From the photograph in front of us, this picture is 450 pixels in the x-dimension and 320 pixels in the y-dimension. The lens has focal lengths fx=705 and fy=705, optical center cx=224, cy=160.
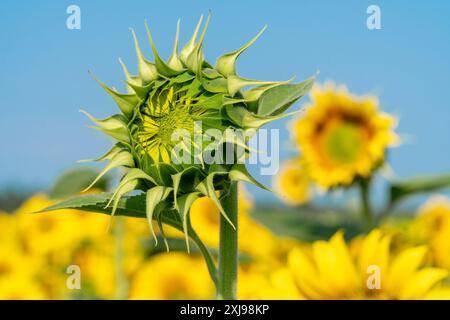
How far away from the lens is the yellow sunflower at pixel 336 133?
2203 mm

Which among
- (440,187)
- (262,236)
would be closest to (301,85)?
(440,187)

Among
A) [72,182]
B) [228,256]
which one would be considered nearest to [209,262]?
[228,256]

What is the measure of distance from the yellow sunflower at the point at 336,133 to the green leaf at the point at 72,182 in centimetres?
80

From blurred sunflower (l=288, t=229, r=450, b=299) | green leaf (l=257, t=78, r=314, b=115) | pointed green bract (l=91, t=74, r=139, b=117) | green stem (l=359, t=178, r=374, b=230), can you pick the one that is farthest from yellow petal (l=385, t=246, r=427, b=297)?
green stem (l=359, t=178, r=374, b=230)

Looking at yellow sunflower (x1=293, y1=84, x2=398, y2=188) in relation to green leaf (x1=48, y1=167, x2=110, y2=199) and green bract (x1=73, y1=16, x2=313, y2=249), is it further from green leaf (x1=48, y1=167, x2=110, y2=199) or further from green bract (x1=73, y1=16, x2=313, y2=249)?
green bract (x1=73, y1=16, x2=313, y2=249)

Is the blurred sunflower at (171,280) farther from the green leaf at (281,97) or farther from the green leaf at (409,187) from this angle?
the green leaf at (281,97)

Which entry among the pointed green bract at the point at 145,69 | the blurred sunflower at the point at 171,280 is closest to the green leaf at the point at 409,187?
the blurred sunflower at the point at 171,280

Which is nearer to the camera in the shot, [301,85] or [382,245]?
[301,85]

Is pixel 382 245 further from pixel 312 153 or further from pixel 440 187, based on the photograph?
pixel 312 153

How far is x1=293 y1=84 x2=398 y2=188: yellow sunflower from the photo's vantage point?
220cm

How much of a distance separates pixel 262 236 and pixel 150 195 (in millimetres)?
1631

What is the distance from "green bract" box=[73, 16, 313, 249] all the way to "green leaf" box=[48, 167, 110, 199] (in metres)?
0.85

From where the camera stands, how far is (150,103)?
2.64 ft

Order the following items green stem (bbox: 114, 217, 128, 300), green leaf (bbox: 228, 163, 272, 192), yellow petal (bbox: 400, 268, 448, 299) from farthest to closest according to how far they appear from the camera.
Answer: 1. green stem (bbox: 114, 217, 128, 300)
2. yellow petal (bbox: 400, 268, 448, 299)
3. green leaf (bbox: 228, 163, 272, 192)
